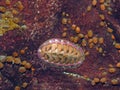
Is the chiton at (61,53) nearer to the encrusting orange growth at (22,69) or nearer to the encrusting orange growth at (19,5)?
the encrusting orange growth at (22,69)

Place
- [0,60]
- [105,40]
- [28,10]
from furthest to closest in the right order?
[105,40] → [28,10] → [0,60]

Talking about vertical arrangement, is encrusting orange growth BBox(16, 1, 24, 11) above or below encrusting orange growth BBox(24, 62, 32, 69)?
above

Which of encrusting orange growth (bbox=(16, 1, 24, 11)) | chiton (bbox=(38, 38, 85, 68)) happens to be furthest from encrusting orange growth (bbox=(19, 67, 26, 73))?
encrusting orange growth (bbox=(16, 1, 24, 11))

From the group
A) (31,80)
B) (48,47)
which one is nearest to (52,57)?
(48,47)

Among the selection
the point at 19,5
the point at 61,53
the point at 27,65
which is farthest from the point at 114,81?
the point at 19,5

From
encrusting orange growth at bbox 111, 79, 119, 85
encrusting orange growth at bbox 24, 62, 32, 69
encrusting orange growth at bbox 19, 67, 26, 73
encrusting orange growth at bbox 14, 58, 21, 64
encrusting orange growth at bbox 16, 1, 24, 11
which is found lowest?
encrusting orange growth at bbox 111, 79, 119, 85

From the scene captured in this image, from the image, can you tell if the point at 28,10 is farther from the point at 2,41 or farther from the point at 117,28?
the point at 117,28

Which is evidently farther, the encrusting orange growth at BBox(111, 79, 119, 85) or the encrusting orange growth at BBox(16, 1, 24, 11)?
the encrusting orange growth at BBox(111, 79, 119, 85)

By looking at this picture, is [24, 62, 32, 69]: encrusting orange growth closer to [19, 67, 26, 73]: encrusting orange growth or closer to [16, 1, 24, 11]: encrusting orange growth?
[19, 67, 26, 73]: encrusting orange growth
